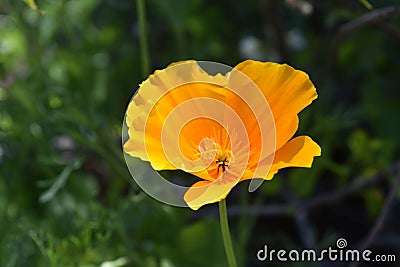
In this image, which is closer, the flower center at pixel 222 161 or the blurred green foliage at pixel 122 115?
the flower center at pixel 222 161

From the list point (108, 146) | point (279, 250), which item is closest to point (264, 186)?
point (279, 250)

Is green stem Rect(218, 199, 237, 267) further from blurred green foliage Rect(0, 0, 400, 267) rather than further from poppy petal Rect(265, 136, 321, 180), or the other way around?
blurred green foliage Rect(0, 0, 400, 267)

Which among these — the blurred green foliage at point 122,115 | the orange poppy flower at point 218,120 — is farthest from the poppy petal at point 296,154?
the blurred green foliage at point 122,115

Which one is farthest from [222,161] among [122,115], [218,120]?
A: [122,115]

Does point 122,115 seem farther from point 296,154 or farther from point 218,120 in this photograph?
point 296,154

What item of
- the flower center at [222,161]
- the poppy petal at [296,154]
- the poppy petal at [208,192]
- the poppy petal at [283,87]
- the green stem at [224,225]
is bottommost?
the green stem at [224,225]

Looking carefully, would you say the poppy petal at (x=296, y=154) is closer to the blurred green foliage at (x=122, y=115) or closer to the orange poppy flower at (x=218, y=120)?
the orange poppy flower at (x=218, y=120)

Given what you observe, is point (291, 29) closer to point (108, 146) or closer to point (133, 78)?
point (133, 78)
